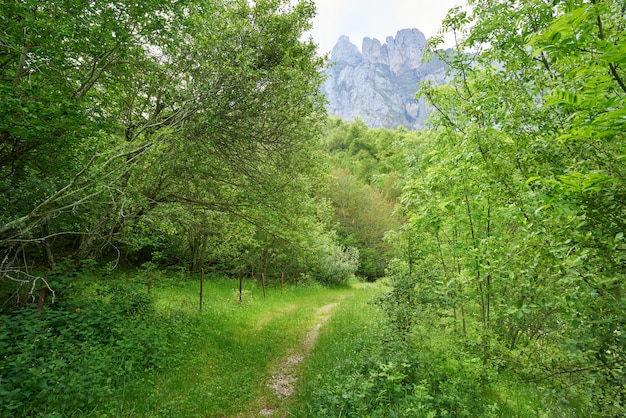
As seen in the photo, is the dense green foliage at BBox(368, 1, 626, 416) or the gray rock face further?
the gray rock face

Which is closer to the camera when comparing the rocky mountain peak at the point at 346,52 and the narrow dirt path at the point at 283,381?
the narrow dirt path at the point at 283,381

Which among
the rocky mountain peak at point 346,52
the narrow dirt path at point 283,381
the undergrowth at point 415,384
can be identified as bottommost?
the narrow dirt path at point 283,381

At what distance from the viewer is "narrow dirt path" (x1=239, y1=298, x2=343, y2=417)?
17.2 ft

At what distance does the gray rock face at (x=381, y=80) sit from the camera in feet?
442

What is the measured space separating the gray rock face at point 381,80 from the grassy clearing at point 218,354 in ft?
400

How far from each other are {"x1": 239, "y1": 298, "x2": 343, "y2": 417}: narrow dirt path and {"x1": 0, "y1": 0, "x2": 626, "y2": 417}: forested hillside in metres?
0.30

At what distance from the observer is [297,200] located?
30.2 feet

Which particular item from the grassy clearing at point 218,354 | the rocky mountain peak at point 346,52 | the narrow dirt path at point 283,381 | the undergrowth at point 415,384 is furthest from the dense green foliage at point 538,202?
the rocky mountain peak at point 346,52

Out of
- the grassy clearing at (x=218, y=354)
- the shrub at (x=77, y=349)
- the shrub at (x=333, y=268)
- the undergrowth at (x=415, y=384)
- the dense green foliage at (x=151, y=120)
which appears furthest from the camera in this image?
the shrub at (x=333, y=268)

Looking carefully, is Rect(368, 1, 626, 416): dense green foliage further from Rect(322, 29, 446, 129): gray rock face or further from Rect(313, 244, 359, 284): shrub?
Rect(322, 29, 446, 129): gray rock face

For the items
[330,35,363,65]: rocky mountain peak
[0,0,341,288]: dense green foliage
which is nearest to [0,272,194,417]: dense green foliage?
[0,0,341,288]: dense green foliage

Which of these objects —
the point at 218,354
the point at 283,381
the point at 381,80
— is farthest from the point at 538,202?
the point at 381,80

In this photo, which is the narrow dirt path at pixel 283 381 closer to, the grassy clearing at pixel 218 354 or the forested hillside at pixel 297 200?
the grassy clearing at pixel 218 354

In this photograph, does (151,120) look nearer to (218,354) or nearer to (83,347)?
(83,347)
